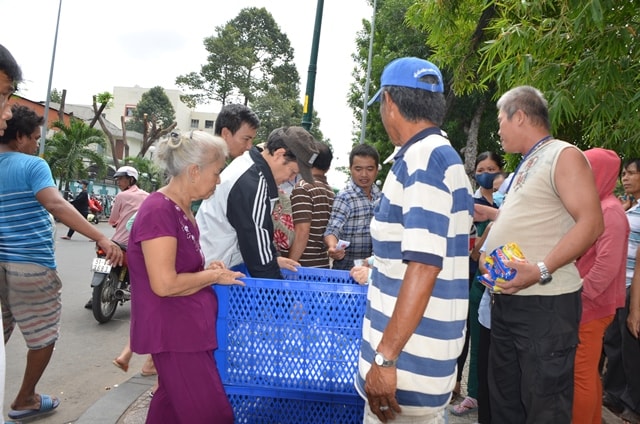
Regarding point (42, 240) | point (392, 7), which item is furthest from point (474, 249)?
point (392, 7)

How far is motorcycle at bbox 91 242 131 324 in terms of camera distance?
623cm

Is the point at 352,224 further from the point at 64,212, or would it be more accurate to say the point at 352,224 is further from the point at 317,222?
the point at 64,212

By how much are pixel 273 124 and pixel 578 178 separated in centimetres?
3990

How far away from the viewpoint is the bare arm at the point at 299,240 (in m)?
4.11

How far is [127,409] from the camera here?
394 cm

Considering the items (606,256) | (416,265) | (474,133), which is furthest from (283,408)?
(474,133)

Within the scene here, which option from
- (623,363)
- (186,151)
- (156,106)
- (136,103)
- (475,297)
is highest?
(136,103)

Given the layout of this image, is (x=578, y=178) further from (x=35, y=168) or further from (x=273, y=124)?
(x=273, y=124)

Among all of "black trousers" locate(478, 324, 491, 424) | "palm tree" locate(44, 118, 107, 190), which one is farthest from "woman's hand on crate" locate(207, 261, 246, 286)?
"palm tree" locate(44, 118, 107, 190)

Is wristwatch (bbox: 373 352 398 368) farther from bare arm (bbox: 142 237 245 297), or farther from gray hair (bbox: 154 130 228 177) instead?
gray hair (bbox: 154 130 228 177)

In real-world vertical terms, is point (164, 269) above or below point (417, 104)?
below

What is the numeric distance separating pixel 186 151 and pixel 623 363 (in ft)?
13.5

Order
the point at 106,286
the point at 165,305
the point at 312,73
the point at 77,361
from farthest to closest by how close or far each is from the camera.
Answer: the point at 312,73, the point at 106,286, the point at 77,361, the point at 165,305

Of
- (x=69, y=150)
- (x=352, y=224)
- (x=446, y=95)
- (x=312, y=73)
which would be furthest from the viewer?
(x=69, y=150)
